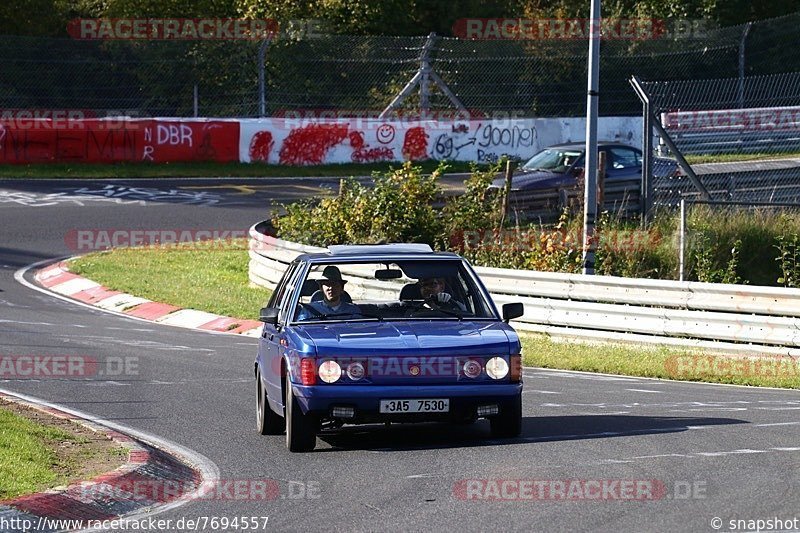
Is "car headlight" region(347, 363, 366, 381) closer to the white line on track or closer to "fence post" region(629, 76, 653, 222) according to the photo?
the white line on track

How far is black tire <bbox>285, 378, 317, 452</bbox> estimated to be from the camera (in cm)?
966

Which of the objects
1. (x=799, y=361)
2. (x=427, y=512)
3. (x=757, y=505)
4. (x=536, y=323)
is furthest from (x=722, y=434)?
(x=536, y=323)

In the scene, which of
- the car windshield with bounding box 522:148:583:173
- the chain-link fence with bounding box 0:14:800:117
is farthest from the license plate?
the chain-link fence with bounding box 0:14:800:117

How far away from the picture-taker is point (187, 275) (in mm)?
23438

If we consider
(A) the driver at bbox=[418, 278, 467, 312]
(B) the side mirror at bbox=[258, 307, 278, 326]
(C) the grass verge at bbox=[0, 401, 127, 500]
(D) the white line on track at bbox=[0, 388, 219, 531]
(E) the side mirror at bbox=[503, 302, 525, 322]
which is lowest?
(D) the white line on track at bbox=[0, 388, 219, 531]

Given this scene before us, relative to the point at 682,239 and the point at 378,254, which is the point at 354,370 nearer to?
the point at 378,254

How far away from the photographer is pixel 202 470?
9.24 m

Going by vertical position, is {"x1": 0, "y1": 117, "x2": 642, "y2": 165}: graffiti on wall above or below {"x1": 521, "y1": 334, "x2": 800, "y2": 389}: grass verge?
above

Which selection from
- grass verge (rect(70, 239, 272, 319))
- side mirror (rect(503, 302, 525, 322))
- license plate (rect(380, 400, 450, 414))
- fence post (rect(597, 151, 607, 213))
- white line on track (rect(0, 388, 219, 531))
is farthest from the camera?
fence post (rect(597, 151, 607, 213))

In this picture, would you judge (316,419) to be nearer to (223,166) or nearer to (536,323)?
(536,323)

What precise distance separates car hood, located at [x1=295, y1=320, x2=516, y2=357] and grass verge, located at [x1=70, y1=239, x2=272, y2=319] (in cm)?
930

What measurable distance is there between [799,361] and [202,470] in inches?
308

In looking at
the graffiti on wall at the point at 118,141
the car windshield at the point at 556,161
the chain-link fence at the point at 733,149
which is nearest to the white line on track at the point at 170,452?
the chain-link fence at the point at 733,149

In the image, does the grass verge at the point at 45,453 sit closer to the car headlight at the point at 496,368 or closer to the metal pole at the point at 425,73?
the car headlight at the point at 496,368
